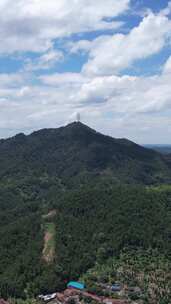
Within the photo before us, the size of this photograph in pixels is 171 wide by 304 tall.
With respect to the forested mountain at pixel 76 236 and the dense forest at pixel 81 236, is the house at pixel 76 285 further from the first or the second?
the dense forest at pixel 81 236

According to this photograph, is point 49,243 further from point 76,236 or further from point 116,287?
point 116,287

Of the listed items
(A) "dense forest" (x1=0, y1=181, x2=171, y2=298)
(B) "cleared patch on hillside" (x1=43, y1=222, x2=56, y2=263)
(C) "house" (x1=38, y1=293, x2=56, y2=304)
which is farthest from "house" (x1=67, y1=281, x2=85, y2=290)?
(B) "cleared patch on hillside" (x1=43, y1=222, x2=56, y2=263)

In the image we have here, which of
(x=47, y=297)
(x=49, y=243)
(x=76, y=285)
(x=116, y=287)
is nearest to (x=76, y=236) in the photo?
(x=49, y=243)

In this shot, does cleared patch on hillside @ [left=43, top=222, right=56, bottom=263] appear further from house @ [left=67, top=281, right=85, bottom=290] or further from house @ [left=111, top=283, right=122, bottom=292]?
house @ [left=111, top=283, right=122, bottom=292]

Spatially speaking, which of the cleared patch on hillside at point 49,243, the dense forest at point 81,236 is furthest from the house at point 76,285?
the cleared patch on hillside at point 49,243

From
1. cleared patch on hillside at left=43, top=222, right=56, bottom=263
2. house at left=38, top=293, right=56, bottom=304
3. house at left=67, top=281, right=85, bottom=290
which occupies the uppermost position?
cleared patch on hillside at left=43, top=222, right=56, bottom=263

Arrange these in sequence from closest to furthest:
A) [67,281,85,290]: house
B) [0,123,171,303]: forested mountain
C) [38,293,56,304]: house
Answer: [38,293,56,304]: house → [67,281,85,290]: house → [0,123,171,303]: forested mountain

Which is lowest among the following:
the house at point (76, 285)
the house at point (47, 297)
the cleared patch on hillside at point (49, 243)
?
the house at point (47, 297)

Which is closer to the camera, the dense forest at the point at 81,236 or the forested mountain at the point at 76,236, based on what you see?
the dense forest at the point at 81,236

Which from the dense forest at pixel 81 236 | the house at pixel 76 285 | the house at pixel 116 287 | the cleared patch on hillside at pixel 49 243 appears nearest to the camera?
the house at pixel 116 287

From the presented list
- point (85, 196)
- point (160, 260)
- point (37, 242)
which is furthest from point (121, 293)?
point (85, 196)

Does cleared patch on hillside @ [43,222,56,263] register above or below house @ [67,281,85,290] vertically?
above

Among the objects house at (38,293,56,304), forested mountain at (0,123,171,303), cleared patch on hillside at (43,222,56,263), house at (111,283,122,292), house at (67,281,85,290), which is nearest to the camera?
house at (38,293,56,304)
